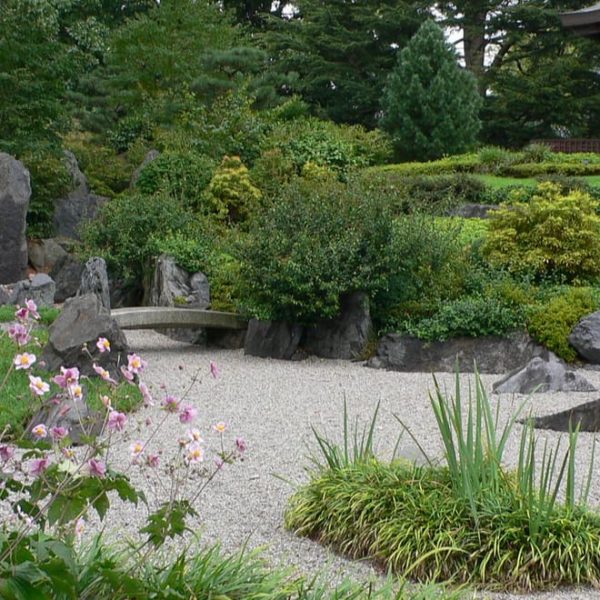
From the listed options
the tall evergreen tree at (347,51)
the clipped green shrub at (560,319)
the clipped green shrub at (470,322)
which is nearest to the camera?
the clipped green shrub at (560,319)

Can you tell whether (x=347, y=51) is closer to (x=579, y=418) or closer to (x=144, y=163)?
(x=144, y=163)

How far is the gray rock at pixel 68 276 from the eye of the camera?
14.8 metres

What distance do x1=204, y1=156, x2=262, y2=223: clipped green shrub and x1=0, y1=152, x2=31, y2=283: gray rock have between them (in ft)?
9.03

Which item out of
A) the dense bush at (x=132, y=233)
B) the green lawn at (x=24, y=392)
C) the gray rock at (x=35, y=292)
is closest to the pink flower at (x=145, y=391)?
the green lawn at (x=24, y=392)

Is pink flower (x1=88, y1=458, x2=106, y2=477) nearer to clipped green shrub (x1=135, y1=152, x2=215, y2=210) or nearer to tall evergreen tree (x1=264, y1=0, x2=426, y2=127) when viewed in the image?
clipped green shrub (x1=135, y1=152, x2=215, y2=210)

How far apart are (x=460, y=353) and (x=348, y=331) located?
1.20 metres

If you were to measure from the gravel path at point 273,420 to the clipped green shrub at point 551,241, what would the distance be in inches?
84.6

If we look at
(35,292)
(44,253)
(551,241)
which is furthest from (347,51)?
(551,241)

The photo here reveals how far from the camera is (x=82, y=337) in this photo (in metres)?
7.85

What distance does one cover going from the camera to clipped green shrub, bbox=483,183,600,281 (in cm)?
1079

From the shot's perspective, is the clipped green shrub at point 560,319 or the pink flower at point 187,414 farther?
the clipped green shrub at point 560,319

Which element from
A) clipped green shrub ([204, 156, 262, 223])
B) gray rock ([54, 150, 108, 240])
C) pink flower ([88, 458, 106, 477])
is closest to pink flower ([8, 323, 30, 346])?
pink flower ([88, 458, 106, 477])

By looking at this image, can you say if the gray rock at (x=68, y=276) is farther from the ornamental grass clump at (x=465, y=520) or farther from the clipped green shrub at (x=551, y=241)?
the ornamental grass clump at (x=465, y=520)

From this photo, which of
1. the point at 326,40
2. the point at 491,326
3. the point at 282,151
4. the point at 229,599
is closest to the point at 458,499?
the point at 229,599
